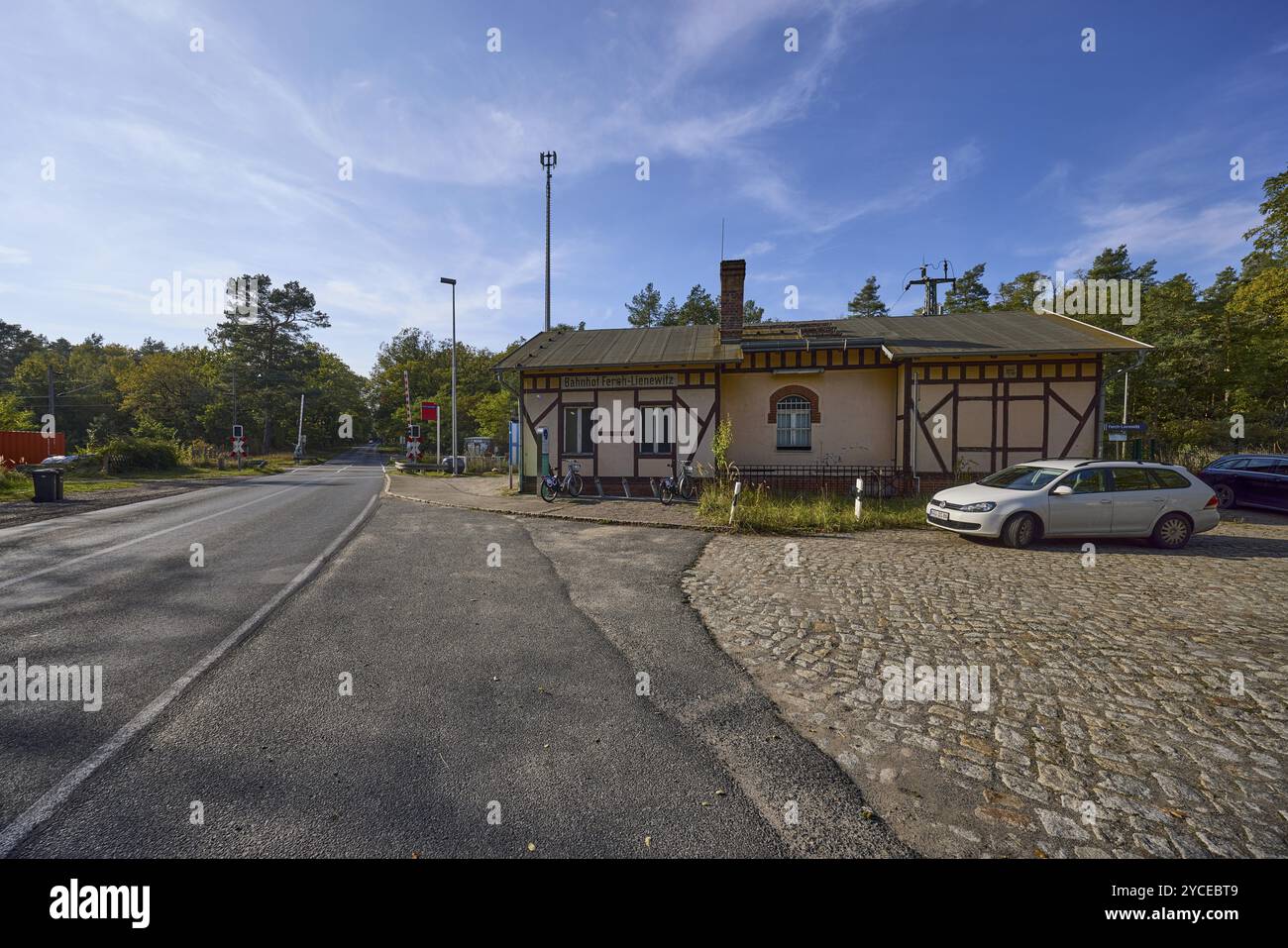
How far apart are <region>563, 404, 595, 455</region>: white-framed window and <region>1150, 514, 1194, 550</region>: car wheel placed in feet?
40.8

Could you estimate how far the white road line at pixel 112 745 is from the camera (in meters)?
2.34

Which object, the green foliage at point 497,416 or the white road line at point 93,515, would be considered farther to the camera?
the green foliage at point 497,416

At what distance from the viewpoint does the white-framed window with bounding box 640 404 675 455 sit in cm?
1536

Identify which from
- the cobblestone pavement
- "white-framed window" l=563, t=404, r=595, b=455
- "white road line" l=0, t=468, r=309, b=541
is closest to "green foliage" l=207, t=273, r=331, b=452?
"white road line" l=0, t=468, r=309, b=541

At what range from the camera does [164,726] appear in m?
3.22

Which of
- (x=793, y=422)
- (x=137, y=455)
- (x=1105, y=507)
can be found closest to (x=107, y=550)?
(x=793, y=422)

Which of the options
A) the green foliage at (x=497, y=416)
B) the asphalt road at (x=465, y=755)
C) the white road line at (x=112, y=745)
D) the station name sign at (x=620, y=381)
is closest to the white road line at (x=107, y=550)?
the asphalt road at (x=465, y=755)

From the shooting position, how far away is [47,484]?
14.3 meters

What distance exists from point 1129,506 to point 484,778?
1046 centimetres

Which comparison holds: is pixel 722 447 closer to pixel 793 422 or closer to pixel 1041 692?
pixel 793 422

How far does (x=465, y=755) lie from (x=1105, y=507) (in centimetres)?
1016

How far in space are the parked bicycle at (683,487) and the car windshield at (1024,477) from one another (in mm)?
6794

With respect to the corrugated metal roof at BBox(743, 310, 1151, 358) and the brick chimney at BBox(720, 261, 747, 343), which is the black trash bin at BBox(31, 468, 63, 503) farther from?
the corrugated metal roof at BBox(743, 310, 1151, 358)

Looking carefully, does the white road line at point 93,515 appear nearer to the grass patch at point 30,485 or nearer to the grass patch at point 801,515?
the grass patch at point 30,485
